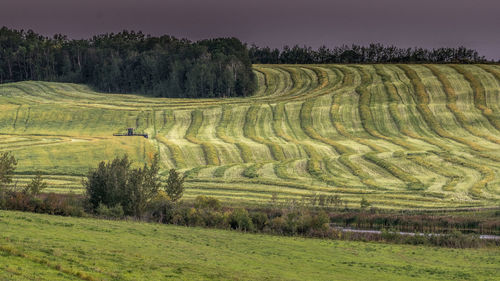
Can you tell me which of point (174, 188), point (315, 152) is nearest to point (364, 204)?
point (174, 188)

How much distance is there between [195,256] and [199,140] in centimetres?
8038

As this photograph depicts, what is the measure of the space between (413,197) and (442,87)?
84.8 m

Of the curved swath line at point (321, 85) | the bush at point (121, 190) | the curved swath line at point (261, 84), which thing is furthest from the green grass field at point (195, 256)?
the curved swath line at point (261, 84)

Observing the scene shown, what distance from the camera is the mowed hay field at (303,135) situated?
280ft

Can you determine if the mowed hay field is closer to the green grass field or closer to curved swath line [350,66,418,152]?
curved swath line [350,66,418,152]

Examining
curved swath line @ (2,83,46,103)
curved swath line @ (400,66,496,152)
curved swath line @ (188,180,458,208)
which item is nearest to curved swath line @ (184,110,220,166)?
curved swath line @ (188,180,458,208)

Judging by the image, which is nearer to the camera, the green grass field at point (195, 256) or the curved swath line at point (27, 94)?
the green grass field at point (195, 256)

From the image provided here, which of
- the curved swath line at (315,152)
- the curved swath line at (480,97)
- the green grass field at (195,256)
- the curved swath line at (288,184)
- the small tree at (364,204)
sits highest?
the curved swath line at (480,97)

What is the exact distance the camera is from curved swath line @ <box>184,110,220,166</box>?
10237cm

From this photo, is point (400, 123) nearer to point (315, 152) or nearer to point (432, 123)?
point (432, 123)

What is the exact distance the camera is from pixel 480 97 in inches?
5773

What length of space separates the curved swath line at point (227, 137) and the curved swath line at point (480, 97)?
163 ft

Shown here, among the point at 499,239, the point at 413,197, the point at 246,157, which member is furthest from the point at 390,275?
the point at 246,157

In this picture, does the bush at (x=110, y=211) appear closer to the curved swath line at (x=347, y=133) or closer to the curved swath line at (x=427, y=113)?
the curved swath line at (x=347, y=133)
